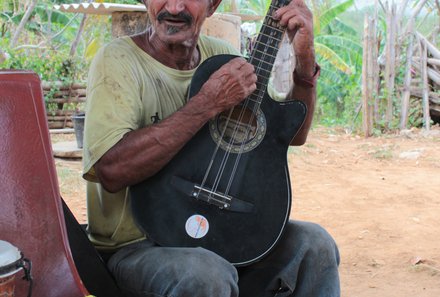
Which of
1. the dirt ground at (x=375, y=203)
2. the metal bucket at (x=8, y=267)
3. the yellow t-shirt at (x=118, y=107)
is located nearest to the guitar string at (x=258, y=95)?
the yellow t-shirt at (x=118, y=107)

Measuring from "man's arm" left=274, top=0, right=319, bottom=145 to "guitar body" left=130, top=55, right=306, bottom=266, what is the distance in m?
0.21

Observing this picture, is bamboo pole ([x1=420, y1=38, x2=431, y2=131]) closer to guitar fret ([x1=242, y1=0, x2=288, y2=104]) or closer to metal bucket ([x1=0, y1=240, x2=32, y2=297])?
guitar fret ([x1=242, y1=0, x2=288, y2=104])

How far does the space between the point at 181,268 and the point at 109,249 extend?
1.31 ft

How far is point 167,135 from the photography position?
193cm

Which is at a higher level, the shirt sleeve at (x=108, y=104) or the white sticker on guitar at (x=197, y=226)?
the shirt sleeve at (x=108, y=104)

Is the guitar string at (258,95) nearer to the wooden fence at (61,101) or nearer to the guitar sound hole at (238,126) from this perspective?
the guitar sound hole at (238,126)

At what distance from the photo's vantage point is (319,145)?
915cm

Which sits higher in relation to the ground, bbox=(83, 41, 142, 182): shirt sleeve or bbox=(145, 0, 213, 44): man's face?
bbox=(145, 0, 213, 44): man's face

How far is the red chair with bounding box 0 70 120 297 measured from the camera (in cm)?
167

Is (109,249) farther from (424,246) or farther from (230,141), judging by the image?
(424,246)

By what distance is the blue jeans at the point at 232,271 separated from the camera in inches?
70.7

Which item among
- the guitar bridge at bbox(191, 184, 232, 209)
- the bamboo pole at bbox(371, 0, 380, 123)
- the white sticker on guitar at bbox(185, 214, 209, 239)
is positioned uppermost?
the guitar bridge at bbox(191, 184, 232, 209)

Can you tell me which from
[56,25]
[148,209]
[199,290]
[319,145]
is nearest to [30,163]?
[148,209]

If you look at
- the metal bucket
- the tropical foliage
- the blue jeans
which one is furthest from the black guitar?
the tropical foliage
